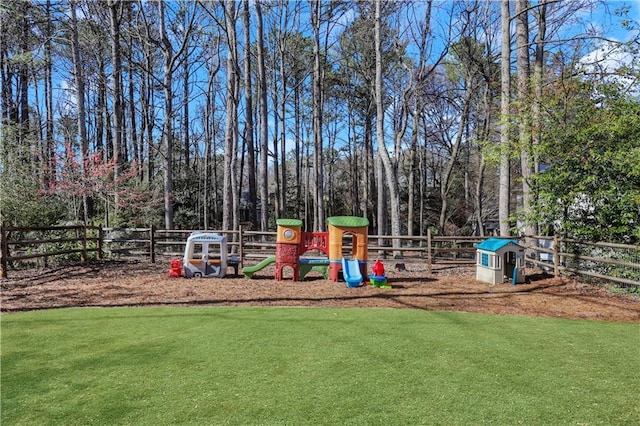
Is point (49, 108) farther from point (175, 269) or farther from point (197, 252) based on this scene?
point (175, 269)

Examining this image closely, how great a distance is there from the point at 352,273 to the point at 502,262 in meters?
3.60

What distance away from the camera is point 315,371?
146 inches

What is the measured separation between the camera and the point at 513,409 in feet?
9.84

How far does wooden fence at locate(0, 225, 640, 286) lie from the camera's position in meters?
8.20

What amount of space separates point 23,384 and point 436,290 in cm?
722

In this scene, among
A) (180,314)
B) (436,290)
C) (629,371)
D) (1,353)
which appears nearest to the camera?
(629,371)

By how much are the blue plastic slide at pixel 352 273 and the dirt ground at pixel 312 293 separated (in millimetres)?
184

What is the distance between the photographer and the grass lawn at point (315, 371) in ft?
9.61

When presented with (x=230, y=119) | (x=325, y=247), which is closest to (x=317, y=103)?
(x=230, y=119)

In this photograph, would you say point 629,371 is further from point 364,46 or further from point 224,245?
point 364,46

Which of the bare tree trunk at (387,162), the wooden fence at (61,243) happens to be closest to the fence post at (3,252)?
the wooden fence at (61,243)

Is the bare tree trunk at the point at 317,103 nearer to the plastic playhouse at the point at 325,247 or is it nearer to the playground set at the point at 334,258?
the plastic playhouse at the point at 325,247

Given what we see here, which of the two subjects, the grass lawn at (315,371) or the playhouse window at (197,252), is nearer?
the grass lawn at (315,371)

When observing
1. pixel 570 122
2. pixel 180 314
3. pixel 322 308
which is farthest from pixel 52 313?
pixel 570 122
